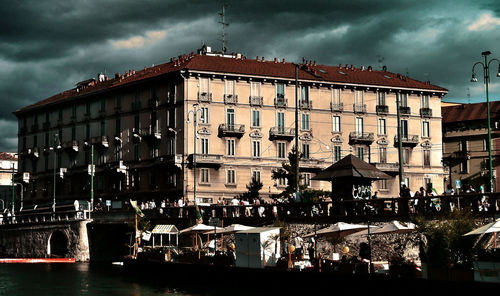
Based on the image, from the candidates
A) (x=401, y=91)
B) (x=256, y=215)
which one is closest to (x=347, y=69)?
(x=401, y=91)

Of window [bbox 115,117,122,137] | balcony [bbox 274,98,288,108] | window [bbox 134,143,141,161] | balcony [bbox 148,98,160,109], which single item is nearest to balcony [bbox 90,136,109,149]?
window [bbox 115,117,122,137]

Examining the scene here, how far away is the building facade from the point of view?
327 feet

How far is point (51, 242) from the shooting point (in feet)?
256

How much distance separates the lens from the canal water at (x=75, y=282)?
45406 mm

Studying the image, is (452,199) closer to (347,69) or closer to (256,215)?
(256,215)

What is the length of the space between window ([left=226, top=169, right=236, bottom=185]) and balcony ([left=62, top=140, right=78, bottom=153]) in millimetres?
20188

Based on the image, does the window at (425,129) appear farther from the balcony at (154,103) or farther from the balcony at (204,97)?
the balcony at (154,103)

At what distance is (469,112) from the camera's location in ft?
339

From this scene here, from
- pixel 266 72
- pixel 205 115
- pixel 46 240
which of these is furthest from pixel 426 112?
pixel 46 240

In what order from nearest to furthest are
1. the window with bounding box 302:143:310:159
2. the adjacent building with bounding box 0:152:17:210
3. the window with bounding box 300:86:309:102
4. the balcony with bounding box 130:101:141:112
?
the window with bounding box 302:143:310:159 → the window with bounding box 300:86:309:102 → the balcony with bounding box 130:101:141:112 → the adjacent building with bounding box 0:152:17:210

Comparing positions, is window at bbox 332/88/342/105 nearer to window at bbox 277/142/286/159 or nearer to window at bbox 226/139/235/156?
window at bbox 277/142/286/159

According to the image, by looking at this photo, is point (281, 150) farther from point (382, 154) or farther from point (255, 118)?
point (382, 154)

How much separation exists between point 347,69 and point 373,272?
189ft

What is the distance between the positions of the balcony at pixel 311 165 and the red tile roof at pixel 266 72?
8.34m
